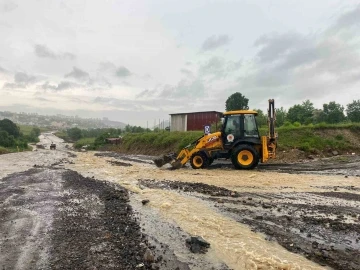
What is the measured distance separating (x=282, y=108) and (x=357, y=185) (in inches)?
1728

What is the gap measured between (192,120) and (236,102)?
460 inches

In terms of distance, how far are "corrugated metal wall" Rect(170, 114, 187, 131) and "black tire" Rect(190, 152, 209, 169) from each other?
96.1ft

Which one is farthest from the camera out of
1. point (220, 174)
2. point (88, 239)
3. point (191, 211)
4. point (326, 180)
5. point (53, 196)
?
point (220, 174)

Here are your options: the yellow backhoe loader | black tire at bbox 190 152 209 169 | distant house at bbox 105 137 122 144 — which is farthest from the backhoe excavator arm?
distant house at bbox 105 137 122 144

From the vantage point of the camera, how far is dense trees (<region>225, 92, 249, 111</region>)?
53.8 metres

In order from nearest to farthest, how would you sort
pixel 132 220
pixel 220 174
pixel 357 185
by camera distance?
1. pixel 132 220
2. pixel 357 185
3. pixel 220 174

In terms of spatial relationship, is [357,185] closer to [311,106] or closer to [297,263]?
[297,263]

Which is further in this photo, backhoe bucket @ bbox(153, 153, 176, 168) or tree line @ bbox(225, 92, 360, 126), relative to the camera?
tree line @ bbox(225, 92, 360, 126)

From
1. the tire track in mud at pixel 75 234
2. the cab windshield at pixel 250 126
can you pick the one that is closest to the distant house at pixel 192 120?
the cab windshield at pixel 250 126

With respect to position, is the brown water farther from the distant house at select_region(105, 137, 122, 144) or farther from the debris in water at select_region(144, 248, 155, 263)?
the distant house at select_region(105, 137, 122, 144)

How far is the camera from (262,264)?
4.99 metres

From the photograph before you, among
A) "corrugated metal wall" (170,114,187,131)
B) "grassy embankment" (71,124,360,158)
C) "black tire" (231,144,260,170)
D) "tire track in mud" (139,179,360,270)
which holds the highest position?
"corrugated metal wall" (170,114,187,131)

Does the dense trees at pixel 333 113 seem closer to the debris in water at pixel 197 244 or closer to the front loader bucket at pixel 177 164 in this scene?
the front loader bucket at pixel 177 164

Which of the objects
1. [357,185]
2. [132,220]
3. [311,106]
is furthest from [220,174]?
[311,106]
